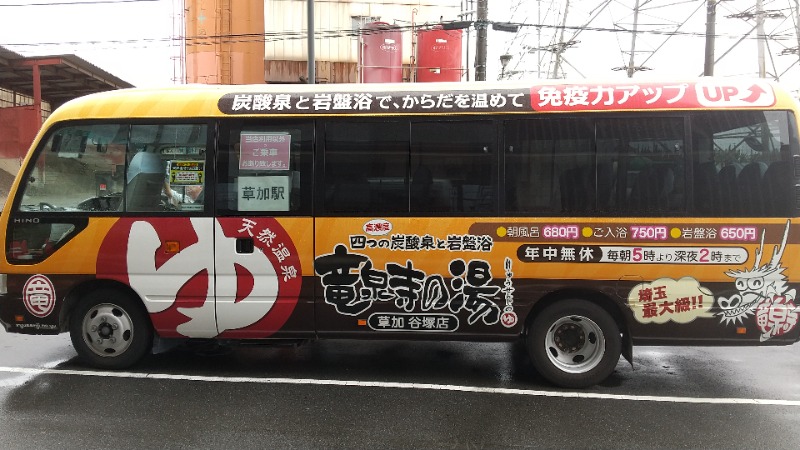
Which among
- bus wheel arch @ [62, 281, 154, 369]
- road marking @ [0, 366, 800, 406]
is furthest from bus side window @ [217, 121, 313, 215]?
road marking @ [0, 366, 800, 406]

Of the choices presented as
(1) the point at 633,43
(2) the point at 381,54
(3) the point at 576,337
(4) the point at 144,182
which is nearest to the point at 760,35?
(1) the point at 633,43

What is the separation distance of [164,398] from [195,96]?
109 inches

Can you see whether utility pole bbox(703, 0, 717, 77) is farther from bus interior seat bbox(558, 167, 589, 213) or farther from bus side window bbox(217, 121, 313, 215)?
bus side window bbox(217, 121, 313, 215)

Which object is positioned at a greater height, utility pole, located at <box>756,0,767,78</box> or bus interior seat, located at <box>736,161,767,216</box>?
utility pole, located at <box>756,0,767,78</box>

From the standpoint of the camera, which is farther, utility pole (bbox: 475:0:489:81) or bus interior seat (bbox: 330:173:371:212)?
utility pole (bbox: 475:0:489:81)

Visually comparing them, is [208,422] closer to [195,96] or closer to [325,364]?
[325,364]

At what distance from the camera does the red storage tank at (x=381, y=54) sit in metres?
20.1

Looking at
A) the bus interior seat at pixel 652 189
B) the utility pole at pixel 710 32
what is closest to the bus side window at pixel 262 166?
the bus interior seat at pixel 652 189

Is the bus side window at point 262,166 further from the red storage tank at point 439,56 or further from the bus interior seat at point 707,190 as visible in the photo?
the red storage tank at point 439,56

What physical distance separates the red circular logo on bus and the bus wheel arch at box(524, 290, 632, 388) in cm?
451

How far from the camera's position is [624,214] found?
4938mm

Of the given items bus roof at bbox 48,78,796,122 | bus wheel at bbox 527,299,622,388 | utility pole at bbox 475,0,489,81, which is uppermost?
utility pole at bbox 475,0,489,81

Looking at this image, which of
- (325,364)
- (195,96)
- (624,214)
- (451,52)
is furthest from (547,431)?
(451,52)

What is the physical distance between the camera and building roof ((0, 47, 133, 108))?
1781 centimetres
